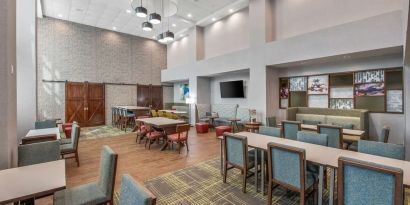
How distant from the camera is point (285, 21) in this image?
266 inches

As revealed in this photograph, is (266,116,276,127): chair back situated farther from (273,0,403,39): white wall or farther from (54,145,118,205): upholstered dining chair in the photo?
(54,145,118,205): upholstered dining chair

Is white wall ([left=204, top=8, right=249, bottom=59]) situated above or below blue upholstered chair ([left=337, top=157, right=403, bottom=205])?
above

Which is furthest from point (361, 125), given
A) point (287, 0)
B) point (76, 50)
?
point (76, 50)

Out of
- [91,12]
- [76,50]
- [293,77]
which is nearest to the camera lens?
[293,77]

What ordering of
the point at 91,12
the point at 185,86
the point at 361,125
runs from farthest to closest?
the point at 185,86 < the point at 91,12 < the point at 361,125

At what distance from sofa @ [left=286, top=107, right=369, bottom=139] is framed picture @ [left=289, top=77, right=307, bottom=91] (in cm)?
73

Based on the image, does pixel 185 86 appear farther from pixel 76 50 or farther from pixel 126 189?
pixel 126 189

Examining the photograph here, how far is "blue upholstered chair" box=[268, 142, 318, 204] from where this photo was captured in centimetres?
212

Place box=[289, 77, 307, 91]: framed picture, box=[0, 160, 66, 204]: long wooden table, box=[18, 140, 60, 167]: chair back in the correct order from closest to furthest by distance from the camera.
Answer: box=[0, 160, 66, 204]: long wooden table
box=[18, 140, 60, 167]: chair back
box=[289, 77, 307, 91]: framed picture

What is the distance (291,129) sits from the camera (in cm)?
414

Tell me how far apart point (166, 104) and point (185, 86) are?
1810 millimetres

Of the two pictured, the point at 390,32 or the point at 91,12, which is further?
Result: the point at 91,12

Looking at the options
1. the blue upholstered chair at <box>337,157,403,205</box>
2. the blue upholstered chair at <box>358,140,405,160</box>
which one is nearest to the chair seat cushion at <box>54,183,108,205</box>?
the blue upholstered chair at <box>337,157,403,205</box>

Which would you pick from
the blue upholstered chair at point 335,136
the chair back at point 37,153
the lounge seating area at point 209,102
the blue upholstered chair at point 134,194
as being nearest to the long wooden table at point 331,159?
the lounge seating area at point 209,102
